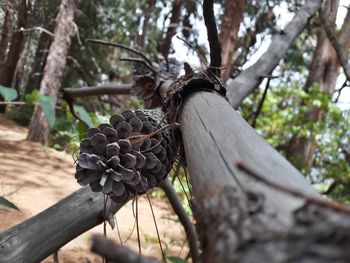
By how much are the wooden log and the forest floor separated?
5.91ft

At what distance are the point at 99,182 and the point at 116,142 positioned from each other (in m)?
0.12

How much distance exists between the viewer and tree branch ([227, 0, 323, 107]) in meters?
2.38

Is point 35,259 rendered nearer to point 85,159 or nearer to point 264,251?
point 85,159

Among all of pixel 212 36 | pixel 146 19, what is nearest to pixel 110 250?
pixel 212 36

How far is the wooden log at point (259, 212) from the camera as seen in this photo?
0.35 meters

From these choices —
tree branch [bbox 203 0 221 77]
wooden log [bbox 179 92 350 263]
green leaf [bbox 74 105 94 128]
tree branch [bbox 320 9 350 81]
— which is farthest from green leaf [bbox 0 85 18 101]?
tree branch [bbox 320 9 350 81]

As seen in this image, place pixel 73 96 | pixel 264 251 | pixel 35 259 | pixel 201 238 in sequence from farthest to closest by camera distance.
→ 1. pixel 73 96
2. pixel 35 259
3. pixel 201 238
4. pixel 264 251

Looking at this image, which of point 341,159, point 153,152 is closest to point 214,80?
point 153,152

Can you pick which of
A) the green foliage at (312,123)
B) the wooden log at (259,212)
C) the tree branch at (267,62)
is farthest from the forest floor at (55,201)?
the green foliage at (312,123)

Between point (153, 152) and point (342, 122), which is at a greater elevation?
point (342, 122)

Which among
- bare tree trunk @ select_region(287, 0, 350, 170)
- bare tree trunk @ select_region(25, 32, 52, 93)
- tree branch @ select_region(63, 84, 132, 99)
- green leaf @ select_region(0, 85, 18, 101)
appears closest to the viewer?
green leaf @ select_region(0, 85, 18, 101)

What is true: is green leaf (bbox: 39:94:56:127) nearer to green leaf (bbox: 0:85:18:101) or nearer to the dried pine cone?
green leaf (bbox: 0:85:18:101)

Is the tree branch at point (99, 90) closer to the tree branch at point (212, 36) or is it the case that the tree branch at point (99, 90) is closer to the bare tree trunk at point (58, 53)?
the tree branch at point (212, 36)

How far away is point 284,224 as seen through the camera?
1.24 ft
